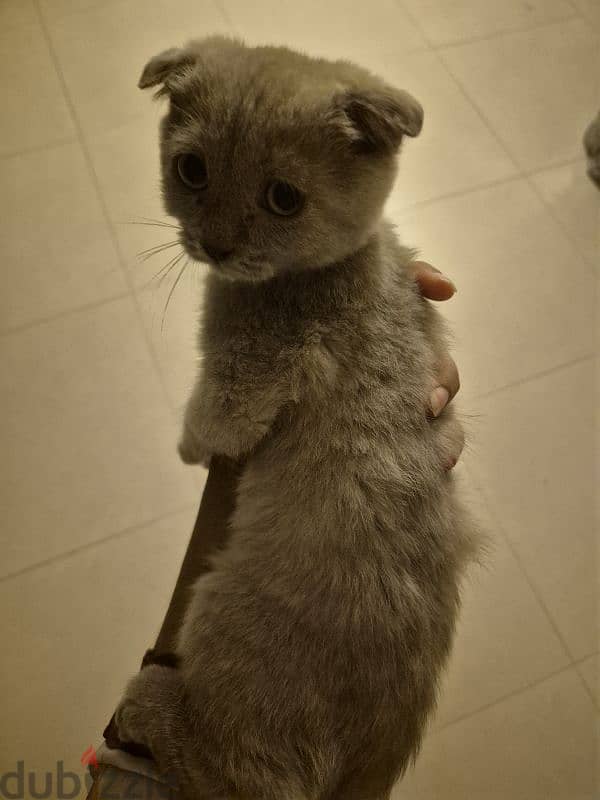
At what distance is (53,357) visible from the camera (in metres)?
2.11

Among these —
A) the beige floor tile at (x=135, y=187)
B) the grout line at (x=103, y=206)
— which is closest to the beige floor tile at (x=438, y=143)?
the beige floor tile at (x=135, y=187)

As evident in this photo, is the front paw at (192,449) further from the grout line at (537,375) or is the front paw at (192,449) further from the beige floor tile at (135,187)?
the grout line at (537,375)

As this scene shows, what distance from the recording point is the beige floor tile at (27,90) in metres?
2.46

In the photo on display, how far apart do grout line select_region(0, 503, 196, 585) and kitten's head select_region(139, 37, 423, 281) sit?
41.5 inches

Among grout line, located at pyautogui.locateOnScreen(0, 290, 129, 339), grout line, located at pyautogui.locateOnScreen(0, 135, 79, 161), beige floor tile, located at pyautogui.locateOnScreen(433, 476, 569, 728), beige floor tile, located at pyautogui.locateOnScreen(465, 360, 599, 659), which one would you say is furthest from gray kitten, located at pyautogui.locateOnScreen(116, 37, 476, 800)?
grout line, located at pyautogui.locateOnScreen(0, 135, 79, 161)

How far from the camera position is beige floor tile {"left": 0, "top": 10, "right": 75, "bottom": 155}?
8.07 ft

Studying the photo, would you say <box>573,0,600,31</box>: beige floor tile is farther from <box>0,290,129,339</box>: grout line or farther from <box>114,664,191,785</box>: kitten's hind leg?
<box>114,664,191,785</box>: kitten's hind leg

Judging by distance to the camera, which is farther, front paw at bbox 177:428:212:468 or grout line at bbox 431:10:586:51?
grout line at bbox 431:10:586:51

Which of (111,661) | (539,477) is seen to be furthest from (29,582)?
(539,477)

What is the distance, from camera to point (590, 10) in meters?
3.00

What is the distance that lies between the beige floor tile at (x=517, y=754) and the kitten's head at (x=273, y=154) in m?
1.41

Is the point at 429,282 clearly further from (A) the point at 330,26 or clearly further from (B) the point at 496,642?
(A) the point at 330,26

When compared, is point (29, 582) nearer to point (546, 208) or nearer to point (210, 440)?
point (210, 440)

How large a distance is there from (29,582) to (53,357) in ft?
2.38
